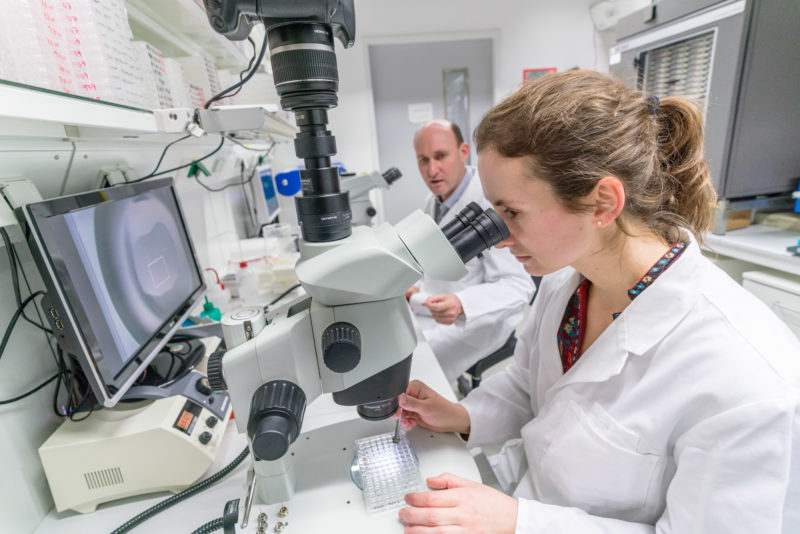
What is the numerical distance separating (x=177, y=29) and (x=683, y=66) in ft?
7.76

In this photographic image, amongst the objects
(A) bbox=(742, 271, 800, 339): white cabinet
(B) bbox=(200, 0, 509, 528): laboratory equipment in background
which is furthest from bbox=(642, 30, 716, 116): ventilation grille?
(B) bbox=(200, 0, 509, 528): laboratory equipment in background

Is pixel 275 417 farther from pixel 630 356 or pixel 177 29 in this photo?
pixel 177 29

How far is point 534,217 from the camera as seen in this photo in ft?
2.40

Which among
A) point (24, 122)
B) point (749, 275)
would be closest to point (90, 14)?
point (24, 122)

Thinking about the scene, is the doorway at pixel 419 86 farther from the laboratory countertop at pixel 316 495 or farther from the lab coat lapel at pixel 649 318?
the laboratory countertop at pixel 316 495

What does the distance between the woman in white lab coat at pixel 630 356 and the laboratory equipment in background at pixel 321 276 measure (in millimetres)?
210

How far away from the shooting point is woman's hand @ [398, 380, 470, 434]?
31.4 inches

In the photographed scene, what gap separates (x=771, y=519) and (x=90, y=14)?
1.27 metres

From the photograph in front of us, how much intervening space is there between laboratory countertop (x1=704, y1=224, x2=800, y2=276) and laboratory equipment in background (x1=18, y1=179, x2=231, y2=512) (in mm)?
1807

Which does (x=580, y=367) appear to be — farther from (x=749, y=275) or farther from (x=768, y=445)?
(x=749, y=275)

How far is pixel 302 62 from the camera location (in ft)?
1.61

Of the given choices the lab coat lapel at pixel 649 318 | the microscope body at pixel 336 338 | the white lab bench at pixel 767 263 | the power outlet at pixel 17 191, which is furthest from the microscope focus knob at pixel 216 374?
the white lab bench at pixel 767 263

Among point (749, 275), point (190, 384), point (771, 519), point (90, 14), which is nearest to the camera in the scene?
point (771, 519)

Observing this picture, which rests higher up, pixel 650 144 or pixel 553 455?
pixel 650 144
